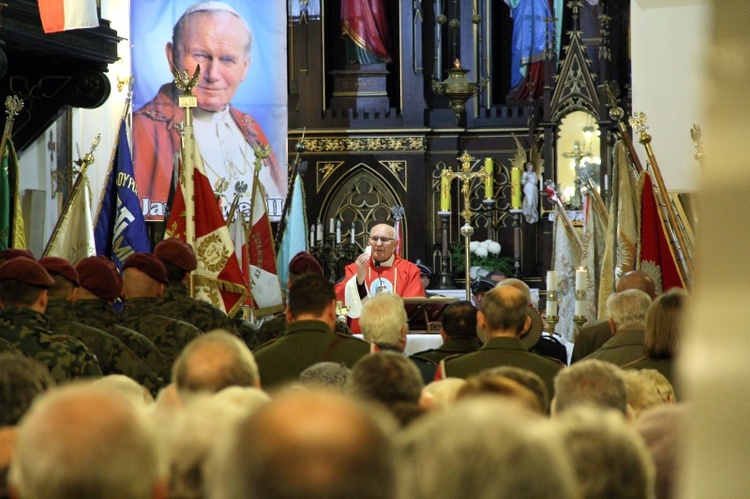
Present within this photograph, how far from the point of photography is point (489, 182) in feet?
53.0

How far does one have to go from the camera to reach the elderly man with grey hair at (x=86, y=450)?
6.19 ft

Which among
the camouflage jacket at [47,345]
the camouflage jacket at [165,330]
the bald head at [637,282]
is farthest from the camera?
the bald head at [637,282]

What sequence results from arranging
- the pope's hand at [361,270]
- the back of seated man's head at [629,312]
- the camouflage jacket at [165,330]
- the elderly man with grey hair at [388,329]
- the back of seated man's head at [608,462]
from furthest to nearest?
the pope's hand at [361,270]
the camouflage jacket at [165,330]
the back of seated man's head at [629,312]
the elderly man with grey hair at [388,329]
the back of seated man's head at [608,462]

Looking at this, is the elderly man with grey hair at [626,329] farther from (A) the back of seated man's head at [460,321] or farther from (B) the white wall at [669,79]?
(B) the white wall at [669,79]

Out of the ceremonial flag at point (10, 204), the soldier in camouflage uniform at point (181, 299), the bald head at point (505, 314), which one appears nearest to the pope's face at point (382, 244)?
the ceremonial flag at point (10, 204)

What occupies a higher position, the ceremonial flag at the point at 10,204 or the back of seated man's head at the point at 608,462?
the ceremonial flag at the point at 10,204

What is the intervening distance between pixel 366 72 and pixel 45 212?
22.0 feet

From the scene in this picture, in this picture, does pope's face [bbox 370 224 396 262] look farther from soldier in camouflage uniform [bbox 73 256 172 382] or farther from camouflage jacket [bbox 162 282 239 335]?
soldier in camouflage uniform [bbox 73 256 172 382]

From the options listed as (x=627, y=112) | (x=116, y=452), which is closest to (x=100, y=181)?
(x=627, y=112)

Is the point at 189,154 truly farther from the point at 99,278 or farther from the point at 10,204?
the point at 99,278

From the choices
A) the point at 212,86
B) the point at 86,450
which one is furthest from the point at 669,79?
the point at 86,450

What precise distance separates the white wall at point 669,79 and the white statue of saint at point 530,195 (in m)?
6.04

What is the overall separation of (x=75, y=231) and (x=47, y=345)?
13.7 feet

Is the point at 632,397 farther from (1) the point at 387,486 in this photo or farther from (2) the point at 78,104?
(2) the point at 78,104
